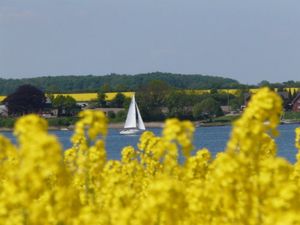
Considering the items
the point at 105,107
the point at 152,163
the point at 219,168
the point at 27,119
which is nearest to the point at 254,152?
the point at 219,168

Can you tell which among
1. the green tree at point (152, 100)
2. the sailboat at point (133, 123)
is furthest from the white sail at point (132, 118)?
the green tree at point (152, 100)

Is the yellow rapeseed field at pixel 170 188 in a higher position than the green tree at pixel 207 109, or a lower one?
higher

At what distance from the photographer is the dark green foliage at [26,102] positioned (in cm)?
9725

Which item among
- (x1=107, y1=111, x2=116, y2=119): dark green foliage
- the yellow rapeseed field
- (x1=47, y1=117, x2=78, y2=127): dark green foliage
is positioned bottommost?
(x1=47, y1=117, x2=78, y2=127): dark green foliage

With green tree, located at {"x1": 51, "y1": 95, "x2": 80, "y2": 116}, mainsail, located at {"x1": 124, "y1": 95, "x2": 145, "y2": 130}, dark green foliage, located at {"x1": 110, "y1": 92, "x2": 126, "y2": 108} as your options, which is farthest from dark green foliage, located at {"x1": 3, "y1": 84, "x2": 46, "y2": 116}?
mainsail, located at {"x1": 124, "y1": 95, "x2": 145, "y2": 130}

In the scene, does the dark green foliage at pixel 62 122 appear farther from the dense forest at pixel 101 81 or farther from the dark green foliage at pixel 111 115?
the dense forest at pixel 101 81

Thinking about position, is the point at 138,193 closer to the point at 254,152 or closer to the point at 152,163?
the point at 152,163

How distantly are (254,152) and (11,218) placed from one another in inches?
59.2

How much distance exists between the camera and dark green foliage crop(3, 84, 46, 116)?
97.2m

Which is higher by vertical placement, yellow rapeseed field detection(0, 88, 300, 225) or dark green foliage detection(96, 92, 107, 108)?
yellow rapeseed field detection(0, 88, 300, 225)

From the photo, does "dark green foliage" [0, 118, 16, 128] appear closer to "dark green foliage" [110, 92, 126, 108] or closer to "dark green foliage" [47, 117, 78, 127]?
"dark green foliage" [47, 117, 78, 127]

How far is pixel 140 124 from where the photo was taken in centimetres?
6919

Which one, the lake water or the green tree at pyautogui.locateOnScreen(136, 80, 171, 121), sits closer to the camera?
the lake water

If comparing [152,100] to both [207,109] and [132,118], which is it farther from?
[132,118]
